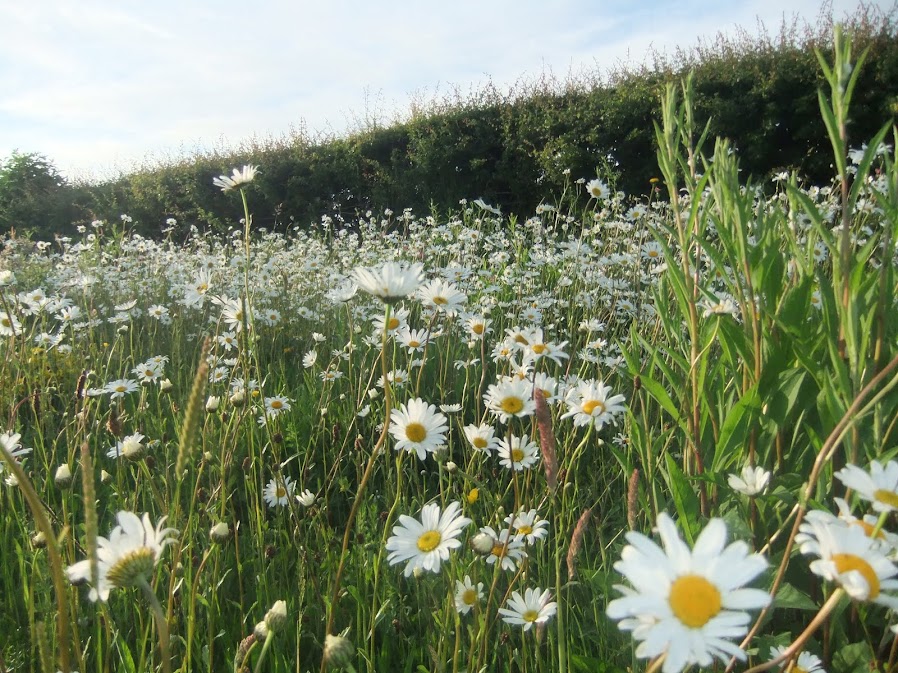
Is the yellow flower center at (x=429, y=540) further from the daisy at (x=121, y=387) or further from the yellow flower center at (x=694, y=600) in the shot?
the daisy at (x=121, y=387)

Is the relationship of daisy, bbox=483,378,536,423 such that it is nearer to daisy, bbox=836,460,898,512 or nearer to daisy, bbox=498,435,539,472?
daisy, bbox=498,435,539,472

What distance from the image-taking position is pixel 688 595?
0.56 metres

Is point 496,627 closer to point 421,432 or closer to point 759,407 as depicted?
point 421,432

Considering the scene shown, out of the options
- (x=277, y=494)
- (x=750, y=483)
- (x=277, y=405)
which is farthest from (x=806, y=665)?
(x=277, y=405)

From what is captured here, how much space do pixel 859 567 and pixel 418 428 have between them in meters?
0.93

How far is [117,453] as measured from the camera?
1.66 metres

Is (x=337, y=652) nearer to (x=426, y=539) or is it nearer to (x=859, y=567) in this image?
(x=426, y=539)

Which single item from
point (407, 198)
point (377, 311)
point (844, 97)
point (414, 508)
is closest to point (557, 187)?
point (407, 198)

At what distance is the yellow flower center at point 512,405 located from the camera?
1306 millimetres

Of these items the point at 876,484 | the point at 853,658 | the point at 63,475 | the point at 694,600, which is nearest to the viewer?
the point at 694,600

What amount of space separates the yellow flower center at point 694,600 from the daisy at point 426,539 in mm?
533

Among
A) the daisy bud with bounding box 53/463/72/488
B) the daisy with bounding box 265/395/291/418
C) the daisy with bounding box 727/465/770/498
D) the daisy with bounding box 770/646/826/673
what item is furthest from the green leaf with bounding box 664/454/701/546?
the daisy with bounding box 265/395/291/418

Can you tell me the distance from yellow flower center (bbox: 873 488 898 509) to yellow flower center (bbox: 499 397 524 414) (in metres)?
0.67

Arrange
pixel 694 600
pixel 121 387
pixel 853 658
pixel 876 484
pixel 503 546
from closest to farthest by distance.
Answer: pixel 694 600
pixel 876 484
pixel 853 658
pixel 503 546
pixel 121 387
